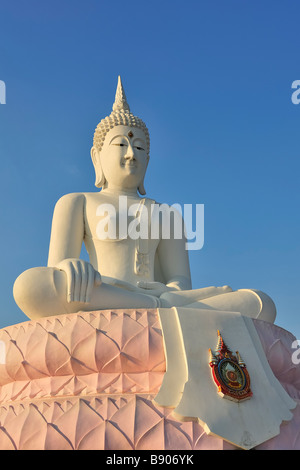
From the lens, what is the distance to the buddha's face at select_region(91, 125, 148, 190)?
7.70 metres

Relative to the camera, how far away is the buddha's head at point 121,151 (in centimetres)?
771

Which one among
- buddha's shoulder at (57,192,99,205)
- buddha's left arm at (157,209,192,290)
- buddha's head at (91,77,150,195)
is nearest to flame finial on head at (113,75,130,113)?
buddha's head at (91,77,150,195)

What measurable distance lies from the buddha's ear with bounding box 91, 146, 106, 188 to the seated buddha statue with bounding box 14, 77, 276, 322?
1 centimetres

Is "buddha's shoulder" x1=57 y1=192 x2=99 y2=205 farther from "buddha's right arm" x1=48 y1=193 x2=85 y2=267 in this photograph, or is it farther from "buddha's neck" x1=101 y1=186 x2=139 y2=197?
"buddha's neck" x1=101 y1=186 x2=139 y2=197

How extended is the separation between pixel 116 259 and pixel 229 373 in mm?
2554

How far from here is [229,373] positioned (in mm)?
4980

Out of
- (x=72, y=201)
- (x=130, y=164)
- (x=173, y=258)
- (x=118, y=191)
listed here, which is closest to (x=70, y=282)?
(x=72, y=201)

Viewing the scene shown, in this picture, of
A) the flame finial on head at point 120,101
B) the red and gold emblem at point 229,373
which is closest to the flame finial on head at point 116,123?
the flame finial on head at point 120,101

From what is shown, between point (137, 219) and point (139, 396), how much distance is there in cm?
298

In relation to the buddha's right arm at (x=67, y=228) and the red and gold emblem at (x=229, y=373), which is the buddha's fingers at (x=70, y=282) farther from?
the red and gold emblem at (x=229, y=373)

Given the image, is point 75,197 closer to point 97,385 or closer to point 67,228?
point 67,228

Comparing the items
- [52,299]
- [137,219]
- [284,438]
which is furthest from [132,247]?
[284,438]
